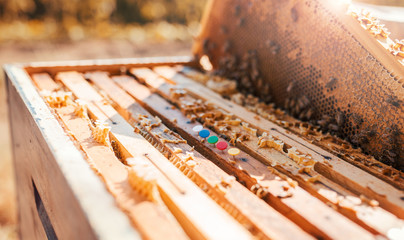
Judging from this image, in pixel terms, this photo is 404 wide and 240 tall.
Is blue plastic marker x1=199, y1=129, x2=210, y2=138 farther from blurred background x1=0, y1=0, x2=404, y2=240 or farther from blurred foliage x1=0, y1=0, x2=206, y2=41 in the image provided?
blurred foliage x1=0, y1=0, x2=206, y2=41

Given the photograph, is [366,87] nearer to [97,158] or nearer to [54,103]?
[97,158]

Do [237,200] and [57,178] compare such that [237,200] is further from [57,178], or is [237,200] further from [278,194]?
[57,178]

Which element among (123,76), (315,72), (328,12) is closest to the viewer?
(328,12)

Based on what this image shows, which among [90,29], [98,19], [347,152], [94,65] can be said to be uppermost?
[98,19]

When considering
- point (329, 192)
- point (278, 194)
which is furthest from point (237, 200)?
point (329, 192)

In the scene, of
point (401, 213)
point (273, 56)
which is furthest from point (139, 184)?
point (273, 56)

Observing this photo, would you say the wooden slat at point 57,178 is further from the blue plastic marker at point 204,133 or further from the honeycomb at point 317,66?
the honeycomb at point 317,66

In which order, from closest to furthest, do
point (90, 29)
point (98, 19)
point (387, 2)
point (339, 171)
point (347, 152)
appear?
point (339, 171), point (347, 152), point (387, 2), point (90, 29), point (98, 19)
